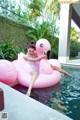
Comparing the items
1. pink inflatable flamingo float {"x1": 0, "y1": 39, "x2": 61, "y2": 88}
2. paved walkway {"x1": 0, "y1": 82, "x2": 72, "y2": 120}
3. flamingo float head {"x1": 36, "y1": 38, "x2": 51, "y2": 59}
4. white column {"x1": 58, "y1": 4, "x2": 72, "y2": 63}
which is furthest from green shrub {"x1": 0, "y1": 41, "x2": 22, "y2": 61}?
paved walkway {"x1": 0, "y1": 82, "x2": 72, "y2": 120}

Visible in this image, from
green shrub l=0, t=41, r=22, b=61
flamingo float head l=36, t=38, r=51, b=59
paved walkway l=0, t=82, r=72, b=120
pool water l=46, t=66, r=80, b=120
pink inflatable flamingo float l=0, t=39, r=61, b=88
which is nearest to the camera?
paved walkway l=0, t=82, r=72, b=120

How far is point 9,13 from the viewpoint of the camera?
1215 centimetres

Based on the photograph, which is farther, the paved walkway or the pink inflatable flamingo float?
the pink inflatable flamingo float

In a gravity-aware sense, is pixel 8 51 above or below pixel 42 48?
below

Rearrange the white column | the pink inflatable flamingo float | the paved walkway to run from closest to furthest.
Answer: the paved walkway, the pink inflatable flamingo float, the white column

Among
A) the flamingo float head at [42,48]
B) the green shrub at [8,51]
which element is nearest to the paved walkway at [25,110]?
the flamingo float head at [42,48]

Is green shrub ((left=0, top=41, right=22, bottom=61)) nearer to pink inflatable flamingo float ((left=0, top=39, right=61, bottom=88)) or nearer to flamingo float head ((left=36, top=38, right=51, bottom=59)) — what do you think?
pink inflatable flamingo float ((left=0, top=39, right=61, bottom=88))

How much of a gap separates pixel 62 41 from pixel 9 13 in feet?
11.7

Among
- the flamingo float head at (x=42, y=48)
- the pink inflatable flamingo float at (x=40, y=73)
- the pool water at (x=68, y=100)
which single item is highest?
the flamingo float head at (x=42, y=48)

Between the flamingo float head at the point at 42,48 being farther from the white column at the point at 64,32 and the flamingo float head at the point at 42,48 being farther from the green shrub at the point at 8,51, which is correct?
the white column at the point at 64,32

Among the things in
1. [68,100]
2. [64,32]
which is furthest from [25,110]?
[64,32]

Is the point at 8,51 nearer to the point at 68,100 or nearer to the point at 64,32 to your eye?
the point at 64,32

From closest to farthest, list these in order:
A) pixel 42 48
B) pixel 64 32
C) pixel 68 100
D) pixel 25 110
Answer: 1. pixel 25 110
2. pixel 68 100
3. pixel 42 48
4. pixel 64 32

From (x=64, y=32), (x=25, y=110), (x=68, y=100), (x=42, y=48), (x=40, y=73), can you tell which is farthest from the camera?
(x=64, y=32)
